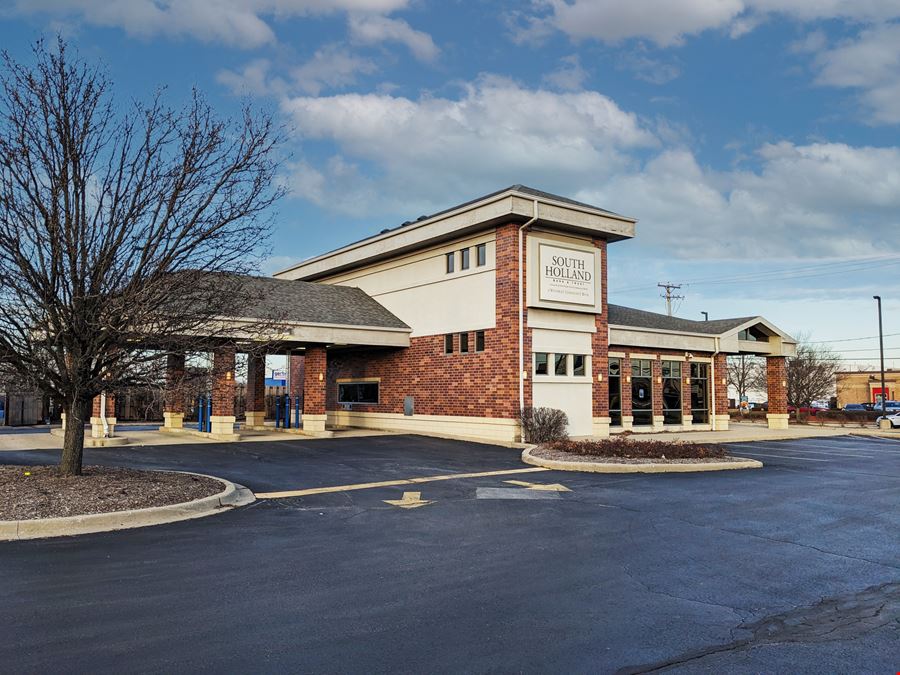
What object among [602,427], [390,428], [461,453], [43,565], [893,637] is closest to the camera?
[893,637]

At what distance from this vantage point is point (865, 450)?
2281 centimetres

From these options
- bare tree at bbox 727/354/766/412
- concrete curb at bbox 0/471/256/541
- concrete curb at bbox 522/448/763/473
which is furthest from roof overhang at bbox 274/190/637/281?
bare tree at bbox 727/354/766/412

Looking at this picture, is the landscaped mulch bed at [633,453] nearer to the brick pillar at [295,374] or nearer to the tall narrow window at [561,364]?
the tall narrow window at [561,364]

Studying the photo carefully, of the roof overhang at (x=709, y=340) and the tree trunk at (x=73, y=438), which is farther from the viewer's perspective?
the roof overhang at (x=709, y=340)

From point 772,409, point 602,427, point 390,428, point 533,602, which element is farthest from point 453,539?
point 772,409

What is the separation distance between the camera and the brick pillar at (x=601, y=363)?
A: 80.6 feet

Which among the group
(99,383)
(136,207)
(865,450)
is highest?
(136,207)

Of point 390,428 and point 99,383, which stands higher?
point 99,383

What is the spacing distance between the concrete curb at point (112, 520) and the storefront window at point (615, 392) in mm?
19928

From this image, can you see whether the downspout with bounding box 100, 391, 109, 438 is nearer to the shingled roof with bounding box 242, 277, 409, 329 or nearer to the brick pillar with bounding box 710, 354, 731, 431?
the shingled roof with bounding box 242, 277, 409, 329

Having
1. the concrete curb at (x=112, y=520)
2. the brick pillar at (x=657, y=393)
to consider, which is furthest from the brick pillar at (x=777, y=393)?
the concrete curb at (x=112, y=520)

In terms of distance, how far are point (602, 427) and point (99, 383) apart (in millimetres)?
18020

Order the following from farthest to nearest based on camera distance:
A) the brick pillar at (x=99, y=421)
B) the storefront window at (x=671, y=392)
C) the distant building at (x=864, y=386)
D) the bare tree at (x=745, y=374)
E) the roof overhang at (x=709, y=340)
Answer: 1. the distant building at (x=864, y=386)
2. the bare tree at (x=745, y=374)
3. the storefront window at (x=671, y=392)
4. the roof overhang at (x=709, y=340)
5. the brick pillar at (x=99, y=421)

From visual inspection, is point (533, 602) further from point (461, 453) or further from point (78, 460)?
point (461, 453)
